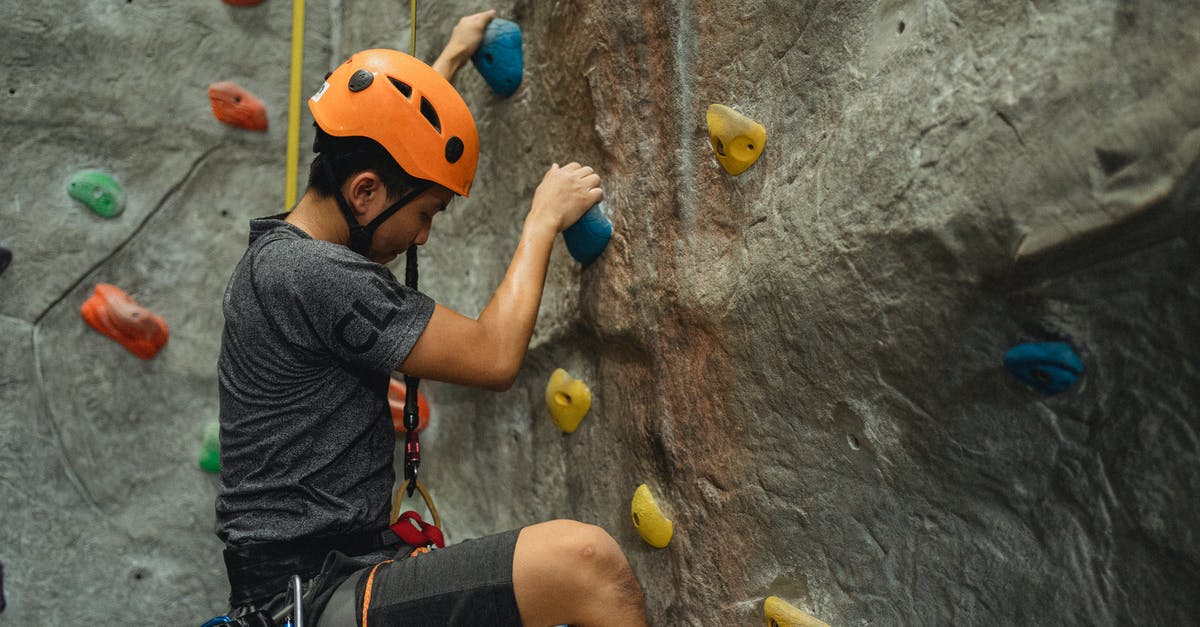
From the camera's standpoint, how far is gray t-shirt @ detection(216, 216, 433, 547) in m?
1.47

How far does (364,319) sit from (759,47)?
2.48 feet

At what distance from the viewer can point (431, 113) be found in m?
1.63

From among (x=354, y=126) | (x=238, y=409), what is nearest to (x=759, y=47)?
(x=354, y=126)

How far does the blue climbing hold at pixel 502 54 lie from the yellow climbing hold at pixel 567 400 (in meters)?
0.64

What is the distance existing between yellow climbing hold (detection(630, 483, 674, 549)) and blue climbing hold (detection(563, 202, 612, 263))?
45 centimetres

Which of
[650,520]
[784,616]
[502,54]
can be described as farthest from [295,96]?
[784,616]

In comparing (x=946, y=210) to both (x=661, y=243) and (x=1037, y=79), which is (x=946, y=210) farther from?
(x=661, y=243)

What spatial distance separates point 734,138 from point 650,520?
0.69m

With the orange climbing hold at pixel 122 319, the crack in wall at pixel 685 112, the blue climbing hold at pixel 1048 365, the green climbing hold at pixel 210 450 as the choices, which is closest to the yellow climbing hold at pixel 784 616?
the blue climbing hold at pixel 1048 365

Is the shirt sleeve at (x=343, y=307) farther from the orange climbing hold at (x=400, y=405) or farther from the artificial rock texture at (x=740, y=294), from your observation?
the orange climbing hold at (x=400, y=405)

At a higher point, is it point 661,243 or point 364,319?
point 661,243

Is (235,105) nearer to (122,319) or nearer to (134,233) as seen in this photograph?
(134,233)

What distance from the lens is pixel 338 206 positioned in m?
1.59

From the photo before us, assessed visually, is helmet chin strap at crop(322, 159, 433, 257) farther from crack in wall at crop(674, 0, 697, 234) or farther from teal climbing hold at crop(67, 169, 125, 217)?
teal climbing hold at crop(67, 169, 125, 217)
